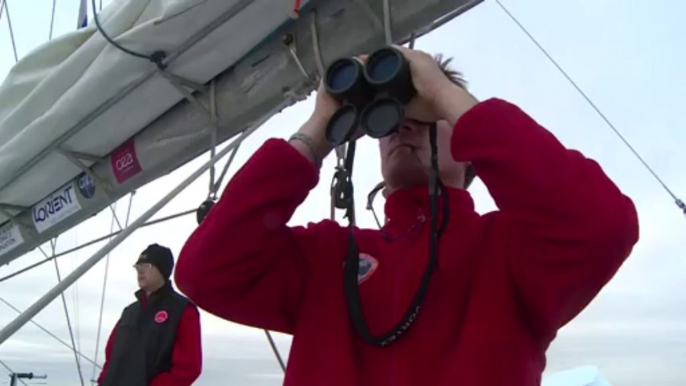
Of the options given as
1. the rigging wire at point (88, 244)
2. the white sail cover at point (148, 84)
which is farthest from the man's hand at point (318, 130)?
the rigging wire at point (88, 244)

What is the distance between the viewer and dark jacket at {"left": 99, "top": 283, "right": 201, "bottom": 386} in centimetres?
244

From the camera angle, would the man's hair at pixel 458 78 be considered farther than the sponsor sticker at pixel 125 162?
No

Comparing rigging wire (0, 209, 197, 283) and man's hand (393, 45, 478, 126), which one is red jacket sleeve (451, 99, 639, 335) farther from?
rigging wire (0, 209, 197, 283)

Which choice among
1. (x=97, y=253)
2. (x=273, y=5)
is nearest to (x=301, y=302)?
(x=273, y=5)

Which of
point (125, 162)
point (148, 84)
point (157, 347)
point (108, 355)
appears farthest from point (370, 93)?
point (108, 355)

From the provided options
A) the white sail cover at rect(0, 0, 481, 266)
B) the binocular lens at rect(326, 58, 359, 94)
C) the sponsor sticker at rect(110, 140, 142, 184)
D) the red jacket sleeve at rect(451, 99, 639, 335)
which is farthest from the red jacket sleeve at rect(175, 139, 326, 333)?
the sponsor sticker at rect(110, 140, 142, 184)

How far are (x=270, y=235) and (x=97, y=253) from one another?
118cm

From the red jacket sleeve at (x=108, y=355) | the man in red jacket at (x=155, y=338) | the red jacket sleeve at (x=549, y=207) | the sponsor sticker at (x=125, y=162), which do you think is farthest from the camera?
the red jacket sleeve at (x=108, y=355)

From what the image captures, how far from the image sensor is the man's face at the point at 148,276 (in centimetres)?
263

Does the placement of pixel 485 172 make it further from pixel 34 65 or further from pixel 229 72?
pixel 34 65

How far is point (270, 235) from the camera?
96 cm

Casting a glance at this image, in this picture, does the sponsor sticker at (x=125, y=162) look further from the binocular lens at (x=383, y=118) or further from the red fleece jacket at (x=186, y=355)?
the binocular lens at (x=383, y=118)

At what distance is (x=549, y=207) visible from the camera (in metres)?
0.78

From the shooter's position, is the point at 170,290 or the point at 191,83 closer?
the point at 191,83
